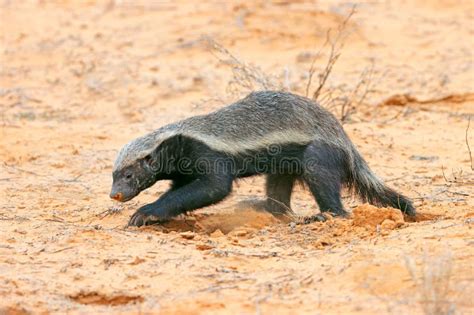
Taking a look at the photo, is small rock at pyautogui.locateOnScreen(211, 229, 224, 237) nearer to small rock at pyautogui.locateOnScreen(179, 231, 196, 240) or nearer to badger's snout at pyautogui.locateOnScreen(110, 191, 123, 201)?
small rock at pyautogui.locateOnScreen(179, 231, 196, 240)

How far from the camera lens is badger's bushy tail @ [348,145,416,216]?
24.6 ft

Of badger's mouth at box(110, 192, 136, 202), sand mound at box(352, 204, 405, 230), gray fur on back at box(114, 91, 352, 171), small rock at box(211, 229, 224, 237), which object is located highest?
gray fur on back at box(114, 91, 352, 171)

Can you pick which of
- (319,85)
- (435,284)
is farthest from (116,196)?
(319,85)

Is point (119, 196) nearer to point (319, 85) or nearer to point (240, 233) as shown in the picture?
point (240, 233)

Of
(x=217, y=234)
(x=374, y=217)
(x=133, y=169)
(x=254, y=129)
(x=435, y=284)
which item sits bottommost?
(x=217, y=234)

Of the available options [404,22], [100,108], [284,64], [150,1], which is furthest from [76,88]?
[404,22]

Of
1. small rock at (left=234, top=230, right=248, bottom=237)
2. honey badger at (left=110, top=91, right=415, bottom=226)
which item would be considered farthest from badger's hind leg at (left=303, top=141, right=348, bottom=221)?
small rock at (left=234, top=230, right=248, bottom=237)

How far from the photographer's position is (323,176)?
7262 mm

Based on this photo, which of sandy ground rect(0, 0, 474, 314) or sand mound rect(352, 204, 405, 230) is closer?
sandy ground rect(0, 0, 474, 314)

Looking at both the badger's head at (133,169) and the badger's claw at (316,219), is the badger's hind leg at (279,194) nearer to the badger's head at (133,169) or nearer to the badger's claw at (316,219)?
the badger's claw at (316,219)

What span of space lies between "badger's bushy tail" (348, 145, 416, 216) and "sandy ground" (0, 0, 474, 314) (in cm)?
32

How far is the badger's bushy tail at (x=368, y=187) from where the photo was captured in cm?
751

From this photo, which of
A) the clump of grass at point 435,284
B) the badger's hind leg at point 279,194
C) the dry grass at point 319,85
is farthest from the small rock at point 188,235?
the dry grass at point 319,85

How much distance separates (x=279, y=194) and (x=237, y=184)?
0.41 meters
